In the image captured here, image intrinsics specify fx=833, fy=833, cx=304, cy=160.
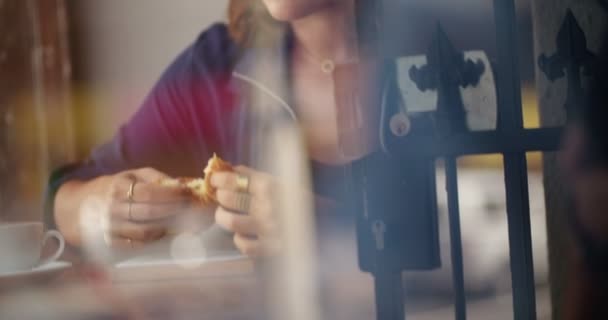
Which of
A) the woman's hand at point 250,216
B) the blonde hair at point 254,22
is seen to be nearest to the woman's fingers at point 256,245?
the woman's hand at point 250,216

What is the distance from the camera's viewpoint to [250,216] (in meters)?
0.84

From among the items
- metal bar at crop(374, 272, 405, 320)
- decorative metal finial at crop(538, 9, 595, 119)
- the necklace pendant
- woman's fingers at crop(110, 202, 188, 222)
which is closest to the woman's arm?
woman's fingers at crop(110, 202, 188, 222)

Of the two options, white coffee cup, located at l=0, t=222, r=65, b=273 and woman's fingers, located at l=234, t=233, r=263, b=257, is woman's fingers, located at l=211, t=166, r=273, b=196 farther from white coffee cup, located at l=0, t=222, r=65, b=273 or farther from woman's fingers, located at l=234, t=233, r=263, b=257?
white coffee cup, located at l=0, t=222, r=65, b=273

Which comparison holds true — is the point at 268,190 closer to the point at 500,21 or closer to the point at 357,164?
the point at 357,164

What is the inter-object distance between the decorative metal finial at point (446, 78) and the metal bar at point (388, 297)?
0.14 m

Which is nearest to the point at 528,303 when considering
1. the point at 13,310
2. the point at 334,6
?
the point at 334,6

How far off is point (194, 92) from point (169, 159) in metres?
0.09

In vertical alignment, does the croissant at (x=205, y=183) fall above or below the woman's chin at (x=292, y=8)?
below

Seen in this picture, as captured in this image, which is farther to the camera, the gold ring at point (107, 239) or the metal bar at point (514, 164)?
the gold ring at point (107, 239)

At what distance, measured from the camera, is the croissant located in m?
0.86

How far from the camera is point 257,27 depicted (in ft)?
2.96

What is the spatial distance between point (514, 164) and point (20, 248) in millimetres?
512

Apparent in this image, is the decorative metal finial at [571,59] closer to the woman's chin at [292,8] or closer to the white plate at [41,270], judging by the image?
the woman's chin at [292,8]

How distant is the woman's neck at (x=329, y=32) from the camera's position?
872 mm
